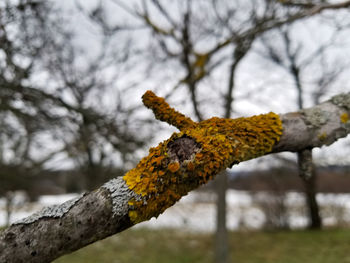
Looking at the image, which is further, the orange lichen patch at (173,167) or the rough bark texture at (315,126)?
the rough bark texture at (315,126)

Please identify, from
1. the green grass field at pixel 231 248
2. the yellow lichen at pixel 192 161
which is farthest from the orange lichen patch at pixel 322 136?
the green grass field at pixel 231 248

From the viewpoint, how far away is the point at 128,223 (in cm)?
84

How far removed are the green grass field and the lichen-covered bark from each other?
6296 mm

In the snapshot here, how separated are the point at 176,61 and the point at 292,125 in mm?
5012

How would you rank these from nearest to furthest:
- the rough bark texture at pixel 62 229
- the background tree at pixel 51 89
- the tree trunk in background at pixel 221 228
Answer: the rough bark texture at pixel 62 229 < the background tree at pixel 51 89 < the tree trunk in background at pixel 221 228

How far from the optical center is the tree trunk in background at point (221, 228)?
584 centimetres

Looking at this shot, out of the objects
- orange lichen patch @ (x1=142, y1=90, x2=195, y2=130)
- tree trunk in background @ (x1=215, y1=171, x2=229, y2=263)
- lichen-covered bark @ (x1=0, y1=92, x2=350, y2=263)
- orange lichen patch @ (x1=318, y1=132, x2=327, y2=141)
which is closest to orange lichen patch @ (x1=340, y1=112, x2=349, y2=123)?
orange lichen patch @ (x1=318, y1=132, x2=327, y2=141)

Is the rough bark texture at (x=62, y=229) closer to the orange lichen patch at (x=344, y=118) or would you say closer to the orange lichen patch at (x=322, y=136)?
the orange lichen patch at (x=322, y=136)

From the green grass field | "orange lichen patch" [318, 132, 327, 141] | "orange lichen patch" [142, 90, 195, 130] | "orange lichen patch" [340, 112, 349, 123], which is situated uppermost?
"orange lichen patch" [340, 112, 349, 123]

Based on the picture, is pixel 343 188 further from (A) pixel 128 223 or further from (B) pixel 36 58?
(A) pixel 128 223

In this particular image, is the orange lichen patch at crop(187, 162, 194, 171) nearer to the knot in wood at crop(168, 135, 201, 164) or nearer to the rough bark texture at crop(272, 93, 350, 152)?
the knot in wood at crop(168, 135, 201, 164)

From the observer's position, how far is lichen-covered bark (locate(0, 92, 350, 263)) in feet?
2.65

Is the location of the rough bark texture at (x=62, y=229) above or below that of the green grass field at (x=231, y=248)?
above

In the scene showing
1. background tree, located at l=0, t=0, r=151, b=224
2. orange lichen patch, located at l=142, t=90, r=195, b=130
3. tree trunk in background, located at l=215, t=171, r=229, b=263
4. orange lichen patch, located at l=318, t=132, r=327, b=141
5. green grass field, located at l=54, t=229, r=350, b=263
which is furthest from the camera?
green grass field, located at l=54, t=229, r=350, b=263
